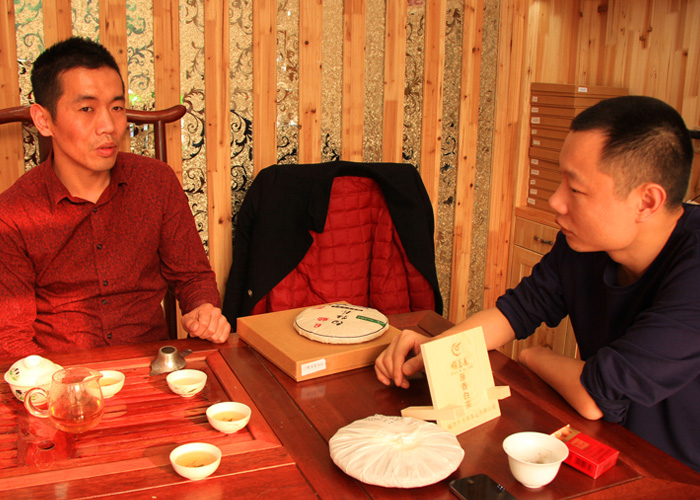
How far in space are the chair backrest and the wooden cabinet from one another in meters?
1.75

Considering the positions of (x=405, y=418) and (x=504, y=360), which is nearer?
(x=405, y=418)

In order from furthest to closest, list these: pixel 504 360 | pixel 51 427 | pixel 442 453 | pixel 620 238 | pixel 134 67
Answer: pixel 134 67
pixel 504 360
pixel 620 238
pixel 51 427
pixel 442 453

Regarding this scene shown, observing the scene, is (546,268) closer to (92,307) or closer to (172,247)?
(172,247)

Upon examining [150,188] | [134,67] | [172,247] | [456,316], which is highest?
[134,67]

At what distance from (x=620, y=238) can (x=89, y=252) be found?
4.81 feet

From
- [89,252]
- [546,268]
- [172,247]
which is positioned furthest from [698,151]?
[89,252]

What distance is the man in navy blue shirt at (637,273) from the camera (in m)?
1.26

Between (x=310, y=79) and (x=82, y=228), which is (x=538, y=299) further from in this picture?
(x=310, y=79)

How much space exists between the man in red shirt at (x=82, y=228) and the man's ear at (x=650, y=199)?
1125 mm

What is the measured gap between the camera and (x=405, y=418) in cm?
121

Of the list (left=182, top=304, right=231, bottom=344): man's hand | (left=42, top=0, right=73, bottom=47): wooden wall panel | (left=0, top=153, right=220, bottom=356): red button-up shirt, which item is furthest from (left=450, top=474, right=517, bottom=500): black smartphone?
(left=42, top=0, right=73, bottom=47): wooden wall panel

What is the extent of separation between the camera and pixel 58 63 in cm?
189

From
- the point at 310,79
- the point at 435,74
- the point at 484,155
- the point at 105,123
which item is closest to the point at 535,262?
the point at 484,155

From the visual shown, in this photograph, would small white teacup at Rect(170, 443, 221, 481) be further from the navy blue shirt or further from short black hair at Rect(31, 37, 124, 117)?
short black hair at Rect(31, 37, 124, 117)
